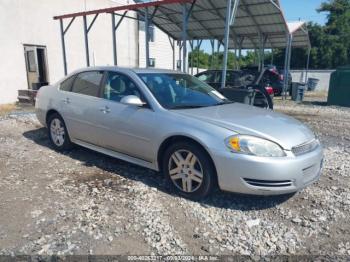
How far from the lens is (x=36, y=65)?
38.4 feet

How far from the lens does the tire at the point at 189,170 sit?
128 inches

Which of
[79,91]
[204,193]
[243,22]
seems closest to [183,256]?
[204,193]

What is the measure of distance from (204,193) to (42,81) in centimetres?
1108

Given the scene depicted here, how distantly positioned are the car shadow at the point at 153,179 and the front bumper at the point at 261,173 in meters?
0.32

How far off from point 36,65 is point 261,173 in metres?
11.2

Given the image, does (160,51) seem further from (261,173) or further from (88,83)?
(261,173)

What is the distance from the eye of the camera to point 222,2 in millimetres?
11680

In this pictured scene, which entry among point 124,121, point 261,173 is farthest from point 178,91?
point 261,173

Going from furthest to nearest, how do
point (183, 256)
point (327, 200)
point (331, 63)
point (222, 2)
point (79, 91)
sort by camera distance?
point (331, 63), point (222, 2), point (79, 91), point (327, 200), point (183, 256)

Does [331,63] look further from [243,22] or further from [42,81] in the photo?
[42,81]

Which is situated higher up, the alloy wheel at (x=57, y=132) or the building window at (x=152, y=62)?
the building window at (x=152, y=62)

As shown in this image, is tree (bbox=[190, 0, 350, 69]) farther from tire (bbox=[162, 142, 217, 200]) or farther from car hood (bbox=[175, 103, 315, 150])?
tire (bbox=[162, 142, 217, 200])

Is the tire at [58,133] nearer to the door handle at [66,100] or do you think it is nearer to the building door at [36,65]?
the door handle at [66,100]

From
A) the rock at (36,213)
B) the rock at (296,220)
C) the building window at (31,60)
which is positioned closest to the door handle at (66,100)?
the rock at (36,213)
